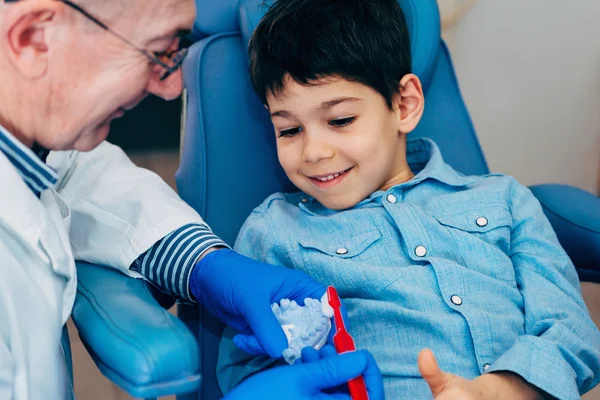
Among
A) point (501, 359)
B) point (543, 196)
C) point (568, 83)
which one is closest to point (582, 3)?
point (568, 83)

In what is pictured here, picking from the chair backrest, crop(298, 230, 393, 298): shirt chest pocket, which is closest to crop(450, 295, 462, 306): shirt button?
crop(298, 230, 393, 298): shirt chest pocket

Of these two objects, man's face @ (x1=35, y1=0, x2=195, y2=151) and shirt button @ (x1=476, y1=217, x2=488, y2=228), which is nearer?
man's face @ (x1=35, y1=0, x2=195, y2=151)

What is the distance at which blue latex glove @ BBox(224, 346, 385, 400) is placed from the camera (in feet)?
2.62

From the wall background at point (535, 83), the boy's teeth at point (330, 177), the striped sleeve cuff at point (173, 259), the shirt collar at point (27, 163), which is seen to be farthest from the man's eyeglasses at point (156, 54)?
the wall background at point (535, 83)

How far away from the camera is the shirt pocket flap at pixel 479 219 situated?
1.14 metres

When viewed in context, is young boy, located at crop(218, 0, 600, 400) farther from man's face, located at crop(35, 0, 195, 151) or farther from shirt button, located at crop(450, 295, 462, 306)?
man's face, located at crop(35, 0, 195, 151)

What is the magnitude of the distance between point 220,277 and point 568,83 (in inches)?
67.4

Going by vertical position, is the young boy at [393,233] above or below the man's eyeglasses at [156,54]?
below

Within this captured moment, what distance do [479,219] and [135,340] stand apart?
25.2 inches

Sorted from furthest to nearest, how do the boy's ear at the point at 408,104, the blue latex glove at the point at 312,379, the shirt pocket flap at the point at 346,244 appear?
the boy's ear at the point at 408,104 → the shirt pocket flap at the point at 346,244 → the blue latex glove at the point at 312,379

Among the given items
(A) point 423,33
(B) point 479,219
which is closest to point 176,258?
(B) point 479,219

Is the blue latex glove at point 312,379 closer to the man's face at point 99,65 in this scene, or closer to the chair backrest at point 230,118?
the man's face at point 99,65

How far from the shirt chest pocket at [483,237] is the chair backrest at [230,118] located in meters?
0.30

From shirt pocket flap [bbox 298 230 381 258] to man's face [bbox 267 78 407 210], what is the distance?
0.24 feet
